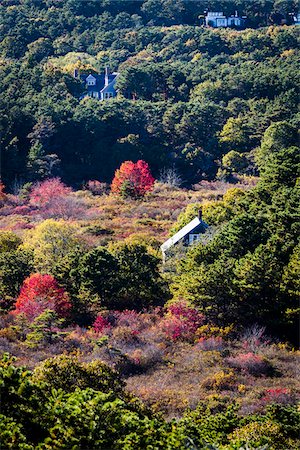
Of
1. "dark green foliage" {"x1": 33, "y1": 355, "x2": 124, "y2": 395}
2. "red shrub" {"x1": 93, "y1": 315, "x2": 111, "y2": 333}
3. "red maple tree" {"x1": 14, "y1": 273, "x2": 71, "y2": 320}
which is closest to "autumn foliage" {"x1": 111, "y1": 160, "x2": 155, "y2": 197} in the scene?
"red maple tree" {"x1": 14, "y1": 273, "x2": 71, "y2": 320}

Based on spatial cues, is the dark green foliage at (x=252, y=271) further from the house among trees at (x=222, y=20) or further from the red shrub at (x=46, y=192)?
the house among trees at (x=222, y=20)

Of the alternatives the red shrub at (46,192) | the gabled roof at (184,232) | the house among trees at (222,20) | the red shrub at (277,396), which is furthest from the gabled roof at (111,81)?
the red shrub at (277,396)

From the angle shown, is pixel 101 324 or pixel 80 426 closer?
pixel 80 426

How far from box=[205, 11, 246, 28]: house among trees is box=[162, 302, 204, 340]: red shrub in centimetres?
6606

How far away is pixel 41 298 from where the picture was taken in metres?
25.1

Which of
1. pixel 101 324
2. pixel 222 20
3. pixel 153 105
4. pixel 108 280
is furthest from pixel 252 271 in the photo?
pixel 222 20

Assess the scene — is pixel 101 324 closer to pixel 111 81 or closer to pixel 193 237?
pixel 193 237

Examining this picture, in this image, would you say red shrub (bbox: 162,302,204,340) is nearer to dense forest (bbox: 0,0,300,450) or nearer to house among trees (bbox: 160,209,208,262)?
dense forest (bbox: 0,0,300,450)

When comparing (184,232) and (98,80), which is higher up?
(98,80)

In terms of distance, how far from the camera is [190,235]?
32.3 meters

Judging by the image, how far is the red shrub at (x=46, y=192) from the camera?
44.4 m

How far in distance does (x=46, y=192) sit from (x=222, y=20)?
4878cm

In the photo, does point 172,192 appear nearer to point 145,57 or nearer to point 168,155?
point 168,155

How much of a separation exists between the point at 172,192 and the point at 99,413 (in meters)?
37.4
